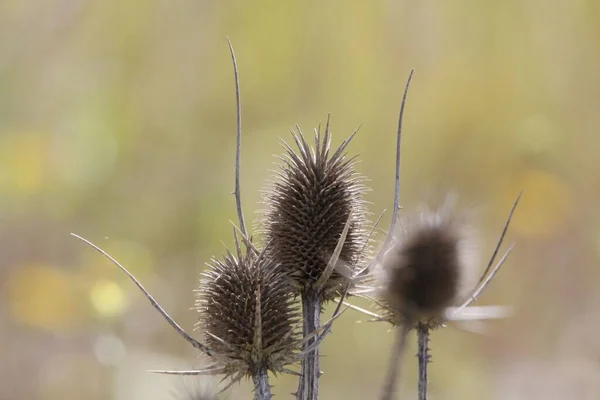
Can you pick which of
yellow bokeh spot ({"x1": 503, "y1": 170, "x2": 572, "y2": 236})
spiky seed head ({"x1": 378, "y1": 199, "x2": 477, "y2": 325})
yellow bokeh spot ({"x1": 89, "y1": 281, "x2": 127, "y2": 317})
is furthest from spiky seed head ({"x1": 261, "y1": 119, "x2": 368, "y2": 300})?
yellow bokeh spot ({"x1": 503, "y1": 170, "x2": 572, "y2": 236})

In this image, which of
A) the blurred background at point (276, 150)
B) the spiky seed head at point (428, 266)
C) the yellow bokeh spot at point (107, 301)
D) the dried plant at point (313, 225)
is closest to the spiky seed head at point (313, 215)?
the dried plant at point (313, 225)

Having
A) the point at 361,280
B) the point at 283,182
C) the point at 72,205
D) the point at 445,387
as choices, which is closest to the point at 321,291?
the point at 361,280

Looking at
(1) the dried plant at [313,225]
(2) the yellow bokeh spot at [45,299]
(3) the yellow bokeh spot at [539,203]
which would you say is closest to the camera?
(1) the dried plant at [313,225]

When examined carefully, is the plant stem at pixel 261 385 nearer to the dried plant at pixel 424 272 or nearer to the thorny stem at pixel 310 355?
the thorny stem at pixel 310 355

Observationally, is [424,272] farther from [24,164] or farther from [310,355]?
[24,164]

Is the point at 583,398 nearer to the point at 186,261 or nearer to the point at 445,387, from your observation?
the point at 445,387

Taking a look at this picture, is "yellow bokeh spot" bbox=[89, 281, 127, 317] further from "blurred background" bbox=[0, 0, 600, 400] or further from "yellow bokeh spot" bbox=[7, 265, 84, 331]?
"yellow bokeh spot" bbox=[7, 265, 84, 331]
